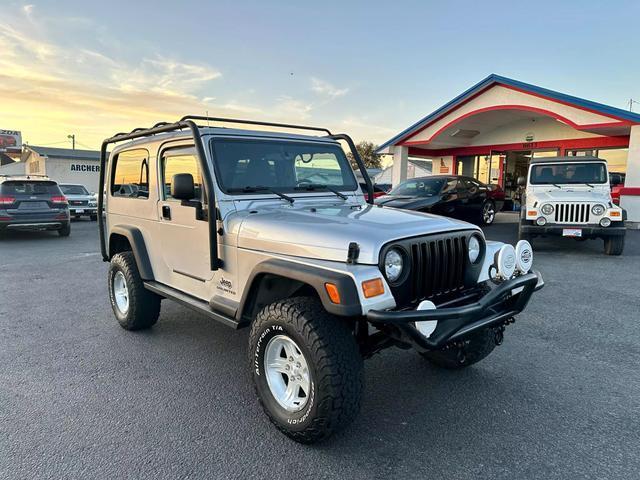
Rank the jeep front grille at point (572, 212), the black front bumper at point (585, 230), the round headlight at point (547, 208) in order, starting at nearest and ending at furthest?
the black front bumper at point (585, 230) → the jeep front grille at point (572, 212) → the round headlight at point (547, 208)

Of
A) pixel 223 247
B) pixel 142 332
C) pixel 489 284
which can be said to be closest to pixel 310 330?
pixel 223 247

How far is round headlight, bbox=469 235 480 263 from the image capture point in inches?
129

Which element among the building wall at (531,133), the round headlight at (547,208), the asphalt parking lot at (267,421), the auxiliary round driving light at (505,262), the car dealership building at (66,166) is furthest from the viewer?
the car dealership building at (66,166)

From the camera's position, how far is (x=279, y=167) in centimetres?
397

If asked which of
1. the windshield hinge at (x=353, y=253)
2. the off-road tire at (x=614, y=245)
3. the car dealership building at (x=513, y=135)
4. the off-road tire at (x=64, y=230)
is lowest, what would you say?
the off-road tire at (x=64, y=230)

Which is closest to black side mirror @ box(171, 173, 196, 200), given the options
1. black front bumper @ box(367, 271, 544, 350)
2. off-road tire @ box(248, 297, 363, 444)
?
off-road tire @ box(248, 297, 363, 444)

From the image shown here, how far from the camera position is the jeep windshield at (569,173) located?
984cm

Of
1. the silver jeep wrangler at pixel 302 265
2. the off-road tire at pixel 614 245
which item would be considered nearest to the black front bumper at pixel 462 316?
the silver jeep wrangler at pixel 302 265

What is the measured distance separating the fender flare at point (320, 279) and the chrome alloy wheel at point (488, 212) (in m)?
12.6

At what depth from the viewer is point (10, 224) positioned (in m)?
11.8

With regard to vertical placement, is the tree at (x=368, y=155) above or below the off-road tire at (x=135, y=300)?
above

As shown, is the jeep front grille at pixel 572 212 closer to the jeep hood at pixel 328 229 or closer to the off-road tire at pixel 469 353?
the off-road tire at pixel 469 353

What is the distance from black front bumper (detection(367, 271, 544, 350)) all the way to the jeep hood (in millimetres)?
358

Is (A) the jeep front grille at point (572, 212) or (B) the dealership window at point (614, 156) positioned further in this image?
(B) the dealership window at point (614, 156)
